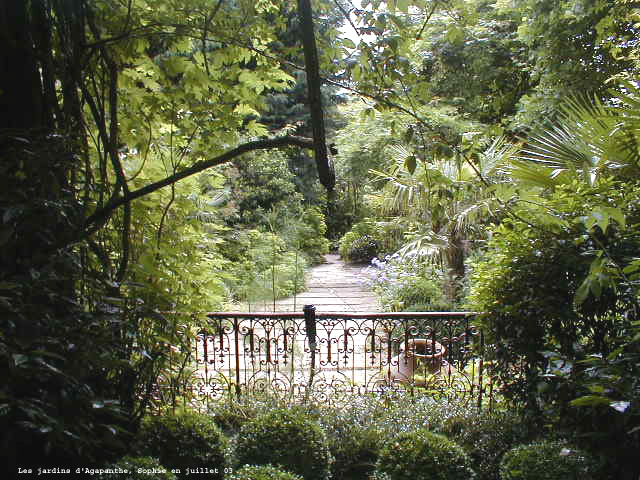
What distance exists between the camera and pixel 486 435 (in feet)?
8.45

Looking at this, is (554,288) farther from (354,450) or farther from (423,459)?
(354,450)

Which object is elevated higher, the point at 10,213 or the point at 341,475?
the point at 10,213

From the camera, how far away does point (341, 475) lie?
2.60 meters

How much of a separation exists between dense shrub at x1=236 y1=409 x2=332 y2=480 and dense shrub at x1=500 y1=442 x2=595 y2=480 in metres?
0.87

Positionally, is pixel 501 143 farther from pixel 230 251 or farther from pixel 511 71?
pixel 230 251

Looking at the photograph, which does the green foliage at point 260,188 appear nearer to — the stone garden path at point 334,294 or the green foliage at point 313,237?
the green foliage at point 313,237

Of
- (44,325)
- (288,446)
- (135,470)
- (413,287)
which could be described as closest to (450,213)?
(413,287)

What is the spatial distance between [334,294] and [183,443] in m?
6.02

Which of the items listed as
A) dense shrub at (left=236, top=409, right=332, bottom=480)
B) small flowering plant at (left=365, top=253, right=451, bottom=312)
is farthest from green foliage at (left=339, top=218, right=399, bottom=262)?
dense shrub at (left=236, top=409, right=332, bottom=480)

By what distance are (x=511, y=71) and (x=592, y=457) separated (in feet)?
27.1

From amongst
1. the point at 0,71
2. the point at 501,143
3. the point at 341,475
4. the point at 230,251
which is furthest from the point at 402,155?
the point at 0,71

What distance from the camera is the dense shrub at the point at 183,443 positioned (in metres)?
2.21

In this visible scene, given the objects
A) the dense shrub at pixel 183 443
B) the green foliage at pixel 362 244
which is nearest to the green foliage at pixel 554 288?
the dense shrub at pixel 183 443

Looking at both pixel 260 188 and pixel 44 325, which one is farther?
pixel 260 188
